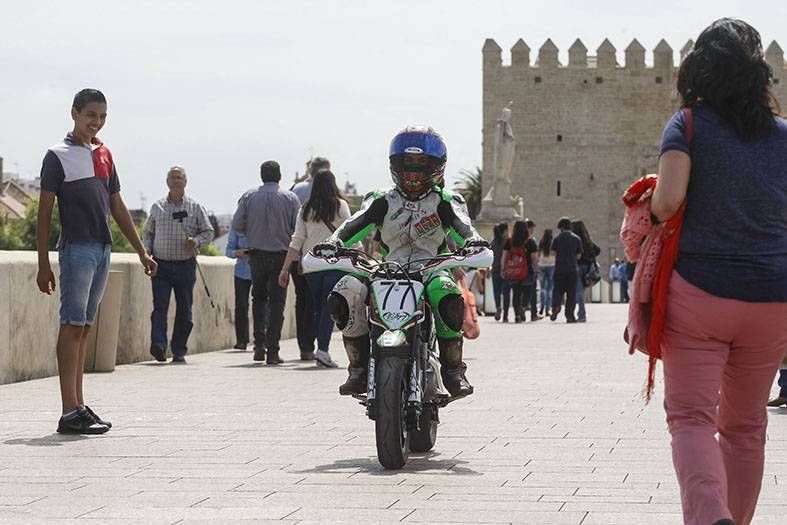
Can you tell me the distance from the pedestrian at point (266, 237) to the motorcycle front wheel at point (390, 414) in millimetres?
7377

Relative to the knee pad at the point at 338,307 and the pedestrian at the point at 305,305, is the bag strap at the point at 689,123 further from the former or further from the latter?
the pedestrian at the point at 305,305

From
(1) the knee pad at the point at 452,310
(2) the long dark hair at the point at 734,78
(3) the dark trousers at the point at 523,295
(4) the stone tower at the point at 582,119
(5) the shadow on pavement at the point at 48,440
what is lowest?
(3) the dark trousers at the point at 523,295

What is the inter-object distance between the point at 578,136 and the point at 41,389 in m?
79.5

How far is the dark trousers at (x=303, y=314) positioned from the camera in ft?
47.6

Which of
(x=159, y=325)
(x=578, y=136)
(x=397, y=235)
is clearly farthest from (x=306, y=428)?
(x=578, y=136)

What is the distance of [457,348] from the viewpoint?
7.65 m

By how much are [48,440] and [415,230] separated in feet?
6.61

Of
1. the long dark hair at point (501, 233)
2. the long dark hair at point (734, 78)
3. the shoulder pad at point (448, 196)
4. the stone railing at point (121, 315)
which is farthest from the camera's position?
the long dark hair at point (501, 233)

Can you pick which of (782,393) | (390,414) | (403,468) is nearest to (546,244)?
(782,393)

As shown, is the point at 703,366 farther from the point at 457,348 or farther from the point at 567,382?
the point at 567,382

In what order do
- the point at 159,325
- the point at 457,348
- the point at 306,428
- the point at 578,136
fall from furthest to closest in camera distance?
1. the point at 578,136
2. the point at 159,325
3. the point at 306,428
4. the point at 457,348

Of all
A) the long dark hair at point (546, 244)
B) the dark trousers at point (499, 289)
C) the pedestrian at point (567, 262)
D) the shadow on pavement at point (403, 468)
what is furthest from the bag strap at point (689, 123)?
the long dark hair at point (546, 244)

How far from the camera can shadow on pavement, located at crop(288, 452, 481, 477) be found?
7011mm

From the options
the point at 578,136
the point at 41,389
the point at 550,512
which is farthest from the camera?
the point at 578,136
